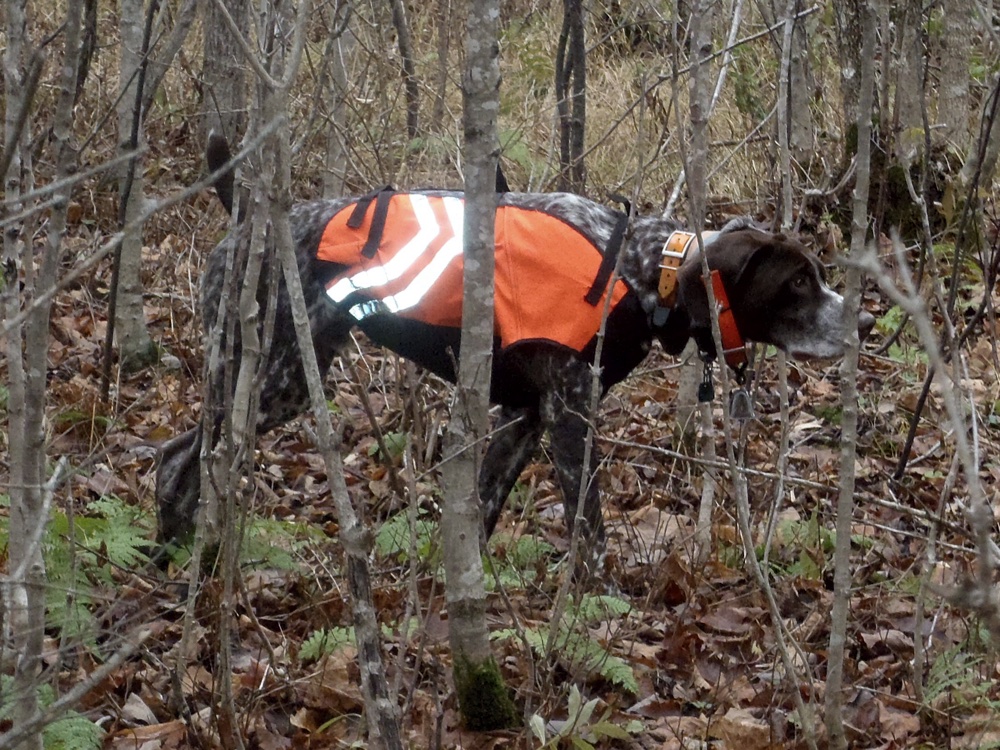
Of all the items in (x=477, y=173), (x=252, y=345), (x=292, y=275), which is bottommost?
(x=252, y=345)

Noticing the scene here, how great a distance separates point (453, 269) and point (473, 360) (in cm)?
160

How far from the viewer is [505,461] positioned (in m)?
4.94

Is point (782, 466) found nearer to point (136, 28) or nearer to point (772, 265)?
point (772, 265)

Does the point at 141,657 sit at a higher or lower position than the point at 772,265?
lower

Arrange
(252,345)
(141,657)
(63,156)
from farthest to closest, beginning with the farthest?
(141,657), (252,345), (63,156)

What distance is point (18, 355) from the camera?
2617 mm

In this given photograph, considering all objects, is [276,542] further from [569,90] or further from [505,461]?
[569,90]

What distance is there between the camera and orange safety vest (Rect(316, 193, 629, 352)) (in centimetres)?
434

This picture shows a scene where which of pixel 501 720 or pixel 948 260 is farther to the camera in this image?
pixel 948 260

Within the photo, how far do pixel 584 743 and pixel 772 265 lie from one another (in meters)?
2.11

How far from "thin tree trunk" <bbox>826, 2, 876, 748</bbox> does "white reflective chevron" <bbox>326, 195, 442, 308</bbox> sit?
6.50 feet

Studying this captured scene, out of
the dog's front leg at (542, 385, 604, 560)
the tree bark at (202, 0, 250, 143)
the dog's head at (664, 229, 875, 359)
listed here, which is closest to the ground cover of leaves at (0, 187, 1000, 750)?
the dog's front leg at (542, 385, 604, 560)

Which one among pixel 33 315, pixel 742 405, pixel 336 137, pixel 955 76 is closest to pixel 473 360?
pixel 33 315

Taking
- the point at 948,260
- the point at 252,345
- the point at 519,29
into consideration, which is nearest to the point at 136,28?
the point at 252,345
